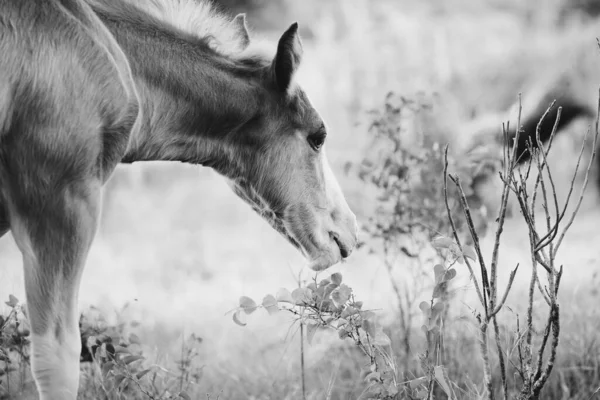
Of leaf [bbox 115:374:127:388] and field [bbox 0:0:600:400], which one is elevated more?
field [bbox 0:0:600:400]

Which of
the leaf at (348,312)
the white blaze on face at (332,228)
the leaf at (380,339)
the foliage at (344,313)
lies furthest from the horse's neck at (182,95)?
the leaf at (380,339)

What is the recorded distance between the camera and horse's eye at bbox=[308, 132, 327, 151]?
3162mm

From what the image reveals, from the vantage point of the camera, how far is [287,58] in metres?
2.95

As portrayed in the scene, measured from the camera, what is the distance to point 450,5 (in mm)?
14930

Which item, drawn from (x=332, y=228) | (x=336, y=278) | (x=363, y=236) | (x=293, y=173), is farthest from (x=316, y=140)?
(x=363, y=236)

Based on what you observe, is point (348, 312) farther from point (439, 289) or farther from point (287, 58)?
point (287, 58)

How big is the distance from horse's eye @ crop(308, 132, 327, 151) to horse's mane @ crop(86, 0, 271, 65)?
13.8 inches

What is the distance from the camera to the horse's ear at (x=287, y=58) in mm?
2875

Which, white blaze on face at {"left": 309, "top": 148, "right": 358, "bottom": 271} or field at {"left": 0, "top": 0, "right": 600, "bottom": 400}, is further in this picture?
field at {"left": 0, "top": 0, "right": 600, "bottom": 400}

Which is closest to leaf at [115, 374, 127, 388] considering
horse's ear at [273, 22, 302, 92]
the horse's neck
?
the horse's neck

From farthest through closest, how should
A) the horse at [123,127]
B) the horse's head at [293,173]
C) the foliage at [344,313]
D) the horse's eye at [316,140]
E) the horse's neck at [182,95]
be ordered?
the horse's eye at [316,140], the horse's head at [293,173], the horse's neck at [182,95], the foliage at [344,313], the horse at [123,127]

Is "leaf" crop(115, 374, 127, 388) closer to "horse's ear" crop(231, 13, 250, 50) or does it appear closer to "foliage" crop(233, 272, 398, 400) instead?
"foliage" crop(233, 272, 398, 400)

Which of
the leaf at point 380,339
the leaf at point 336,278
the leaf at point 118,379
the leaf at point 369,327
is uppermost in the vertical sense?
the leaf at point 336,278

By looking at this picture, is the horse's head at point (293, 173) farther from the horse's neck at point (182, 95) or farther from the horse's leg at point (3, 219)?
the horse's leg at point (3, 219)
